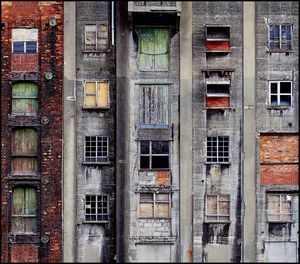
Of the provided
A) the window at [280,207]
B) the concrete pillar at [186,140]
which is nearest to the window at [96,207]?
the concrete pillar at [186,140]

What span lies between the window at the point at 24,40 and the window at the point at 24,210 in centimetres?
630

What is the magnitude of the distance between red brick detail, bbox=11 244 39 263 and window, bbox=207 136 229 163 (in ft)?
29.1

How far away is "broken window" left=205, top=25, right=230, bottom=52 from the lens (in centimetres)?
2689

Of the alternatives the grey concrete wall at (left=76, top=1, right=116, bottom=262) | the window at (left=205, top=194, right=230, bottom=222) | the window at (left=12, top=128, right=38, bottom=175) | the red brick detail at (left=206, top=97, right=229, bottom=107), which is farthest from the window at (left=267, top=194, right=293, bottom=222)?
the window at (left=12, top=128, right=38, bottom=175)

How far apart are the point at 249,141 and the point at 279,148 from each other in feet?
4.67

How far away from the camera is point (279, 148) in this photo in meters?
26.9

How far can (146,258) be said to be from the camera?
26.7m

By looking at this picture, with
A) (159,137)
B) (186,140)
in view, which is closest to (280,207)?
(186,140)

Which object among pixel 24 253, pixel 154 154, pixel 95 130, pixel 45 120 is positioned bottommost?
pixel 24 253

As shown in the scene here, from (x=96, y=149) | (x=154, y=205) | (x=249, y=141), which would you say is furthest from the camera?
(x=96, y=149)

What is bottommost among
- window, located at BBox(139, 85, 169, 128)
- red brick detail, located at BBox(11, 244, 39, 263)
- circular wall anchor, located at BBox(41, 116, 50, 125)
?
red brick detail, located at BBox(11, 244, 39, 263)

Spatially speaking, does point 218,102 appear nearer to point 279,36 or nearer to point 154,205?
point 279,36

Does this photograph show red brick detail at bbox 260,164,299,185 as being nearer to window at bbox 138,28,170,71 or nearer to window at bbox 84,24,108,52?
window at bbox 138,28,170,71

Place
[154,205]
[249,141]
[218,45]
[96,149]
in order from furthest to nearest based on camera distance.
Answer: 1. [96,149]
2. [218,45]
3. [154,205]
4. [249,141]
